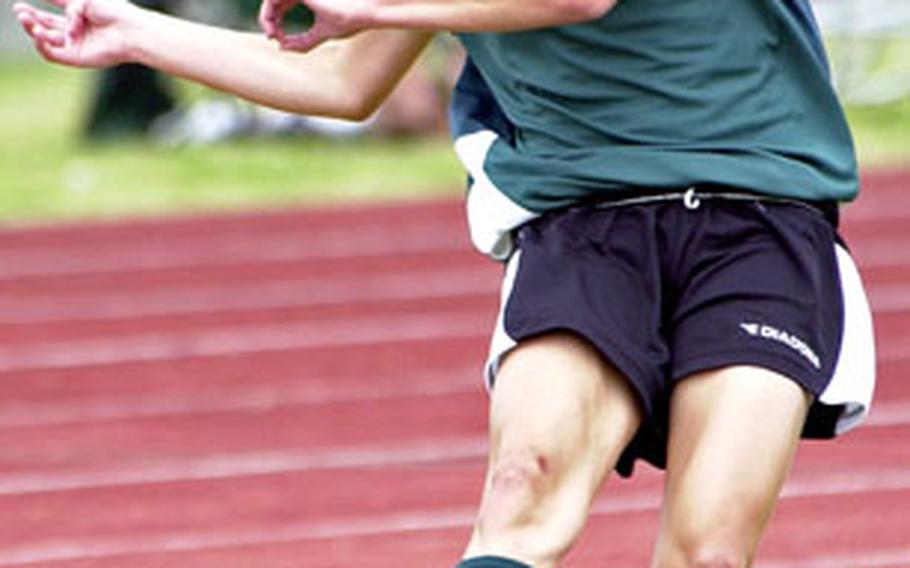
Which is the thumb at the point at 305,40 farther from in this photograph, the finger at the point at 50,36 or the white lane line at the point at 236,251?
the white lane line at the point at 236,251

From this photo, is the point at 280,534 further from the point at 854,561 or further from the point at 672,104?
the point at 672,104

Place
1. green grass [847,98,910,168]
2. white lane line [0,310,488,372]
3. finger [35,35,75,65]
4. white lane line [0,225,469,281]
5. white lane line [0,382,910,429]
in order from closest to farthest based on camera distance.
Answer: finger [35,35,75,65], white lane line [0,382,910,429], white lane line [0,310,488,372], white lane line [0,225,469,281], green grass [847,98,910,168]

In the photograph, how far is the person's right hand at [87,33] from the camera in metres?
4.74

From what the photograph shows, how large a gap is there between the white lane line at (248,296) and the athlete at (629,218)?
7.06 m

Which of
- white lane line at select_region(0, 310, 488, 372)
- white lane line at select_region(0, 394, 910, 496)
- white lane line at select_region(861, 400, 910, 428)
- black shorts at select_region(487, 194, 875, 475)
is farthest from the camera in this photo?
white lane line at select_region(0, 310, 488, 372)

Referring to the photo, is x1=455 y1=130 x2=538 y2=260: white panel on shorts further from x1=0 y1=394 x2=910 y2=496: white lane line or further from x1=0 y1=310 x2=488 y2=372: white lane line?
x1=0 y1=310 x2=488 y2=372: white lane line

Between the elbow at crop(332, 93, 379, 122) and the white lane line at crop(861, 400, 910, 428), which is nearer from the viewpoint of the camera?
the elbow at crop(332, 93, 379, 122)

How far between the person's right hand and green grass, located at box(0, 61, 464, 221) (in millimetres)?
10408

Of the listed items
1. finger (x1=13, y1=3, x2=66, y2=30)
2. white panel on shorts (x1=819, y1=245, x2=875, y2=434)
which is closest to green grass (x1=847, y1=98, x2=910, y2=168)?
white panel on shorts (x1=819, y1=245, x2=875, y2=434)

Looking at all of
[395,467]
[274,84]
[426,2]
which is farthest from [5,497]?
[426,2]

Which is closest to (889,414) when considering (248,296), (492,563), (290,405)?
(290,405)

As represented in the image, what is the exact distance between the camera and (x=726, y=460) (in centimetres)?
435

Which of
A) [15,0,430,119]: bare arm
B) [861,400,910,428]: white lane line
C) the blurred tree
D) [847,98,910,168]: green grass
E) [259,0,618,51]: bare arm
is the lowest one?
the blurred tree

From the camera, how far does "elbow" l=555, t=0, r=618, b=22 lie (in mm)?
4336
